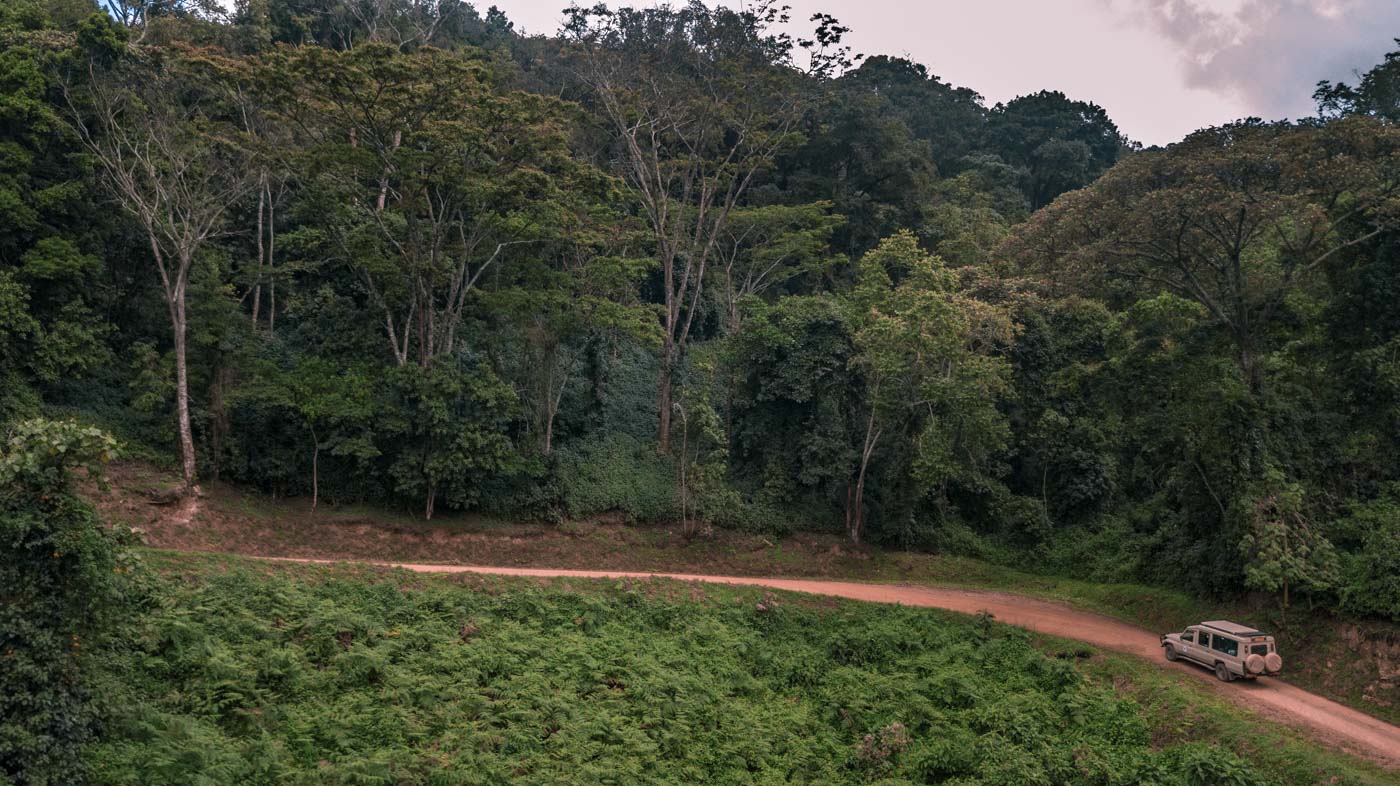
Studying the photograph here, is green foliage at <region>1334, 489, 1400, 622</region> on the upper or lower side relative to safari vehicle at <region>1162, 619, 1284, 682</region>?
upper

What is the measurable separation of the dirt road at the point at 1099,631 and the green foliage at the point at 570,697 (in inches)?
79.5

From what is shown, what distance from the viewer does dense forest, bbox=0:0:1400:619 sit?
866 inches

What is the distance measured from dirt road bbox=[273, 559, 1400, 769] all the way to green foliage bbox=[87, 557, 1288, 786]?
79.5 inches

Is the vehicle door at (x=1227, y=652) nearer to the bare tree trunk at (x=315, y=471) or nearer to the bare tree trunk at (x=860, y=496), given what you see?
the bare tree trunk at (x=860, y=496)

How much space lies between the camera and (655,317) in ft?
A: 103

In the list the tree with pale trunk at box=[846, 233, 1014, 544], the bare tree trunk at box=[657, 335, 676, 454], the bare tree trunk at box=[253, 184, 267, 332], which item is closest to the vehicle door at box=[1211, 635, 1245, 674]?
the tree with pale trunk at box=[846, 233, 1014, 544]

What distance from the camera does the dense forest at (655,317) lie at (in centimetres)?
2198

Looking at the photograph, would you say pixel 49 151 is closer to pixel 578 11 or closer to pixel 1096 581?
pixel 578 11

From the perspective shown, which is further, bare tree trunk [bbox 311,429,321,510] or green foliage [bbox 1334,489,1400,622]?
bare tree trunk [bbox 311,429,321,510]

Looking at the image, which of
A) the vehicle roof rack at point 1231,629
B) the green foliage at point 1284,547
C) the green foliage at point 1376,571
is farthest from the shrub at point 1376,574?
the vehicle roof rack at point 1231,629

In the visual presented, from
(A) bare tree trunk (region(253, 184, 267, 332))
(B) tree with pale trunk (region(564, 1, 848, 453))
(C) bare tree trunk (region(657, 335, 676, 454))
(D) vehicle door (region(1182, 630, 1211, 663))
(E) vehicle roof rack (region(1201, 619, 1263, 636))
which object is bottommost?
(D) vehicle door (region(1182, 630, 1211, 663))

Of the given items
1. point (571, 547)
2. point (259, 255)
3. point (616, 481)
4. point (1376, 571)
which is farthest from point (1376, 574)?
point (259, 255)

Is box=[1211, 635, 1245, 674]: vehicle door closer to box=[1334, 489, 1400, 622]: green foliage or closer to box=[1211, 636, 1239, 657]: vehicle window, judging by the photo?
box=[1211, 636, 1239, 657]: vehicle window

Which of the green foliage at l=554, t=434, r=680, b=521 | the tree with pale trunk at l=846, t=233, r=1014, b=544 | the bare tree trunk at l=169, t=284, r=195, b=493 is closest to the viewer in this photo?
the bare tree trunk at l=169, t=284, r=195, b=493
